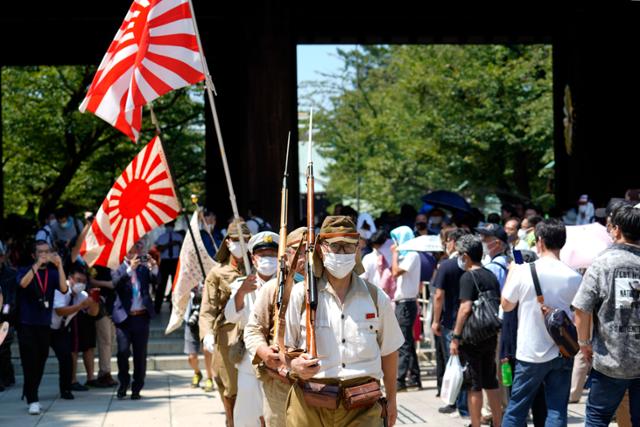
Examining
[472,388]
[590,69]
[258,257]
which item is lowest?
[472,388]

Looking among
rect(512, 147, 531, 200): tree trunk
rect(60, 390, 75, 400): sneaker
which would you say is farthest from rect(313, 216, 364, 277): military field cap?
rect(512, 147, 531, 200): tree trunk

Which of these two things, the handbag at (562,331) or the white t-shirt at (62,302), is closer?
the handbag at (562,331)

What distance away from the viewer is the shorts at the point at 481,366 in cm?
921

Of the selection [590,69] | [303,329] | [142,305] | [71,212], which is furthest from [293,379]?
[590,69]

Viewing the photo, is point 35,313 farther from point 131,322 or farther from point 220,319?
point 220,319

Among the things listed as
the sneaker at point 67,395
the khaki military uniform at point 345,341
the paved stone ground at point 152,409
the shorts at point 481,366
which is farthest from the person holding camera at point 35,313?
the khaki military uniform at point 345,341

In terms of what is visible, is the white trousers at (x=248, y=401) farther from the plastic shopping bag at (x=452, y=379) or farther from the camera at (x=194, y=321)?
the camera at (x=194, y=321)

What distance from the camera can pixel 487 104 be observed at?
3481cm

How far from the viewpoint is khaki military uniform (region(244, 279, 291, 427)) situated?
21.2ft

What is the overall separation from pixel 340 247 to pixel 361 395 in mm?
863

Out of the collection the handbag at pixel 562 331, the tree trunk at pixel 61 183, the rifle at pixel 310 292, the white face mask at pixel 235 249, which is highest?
the tree trunk at pixel 61 183

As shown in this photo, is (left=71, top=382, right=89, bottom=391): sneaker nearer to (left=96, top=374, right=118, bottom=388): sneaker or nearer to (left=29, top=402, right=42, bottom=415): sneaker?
(left=96, top=374, right=118, bottom=388): sneaker

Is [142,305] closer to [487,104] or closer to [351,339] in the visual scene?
[351,339]

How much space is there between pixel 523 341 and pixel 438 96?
1216 inches
